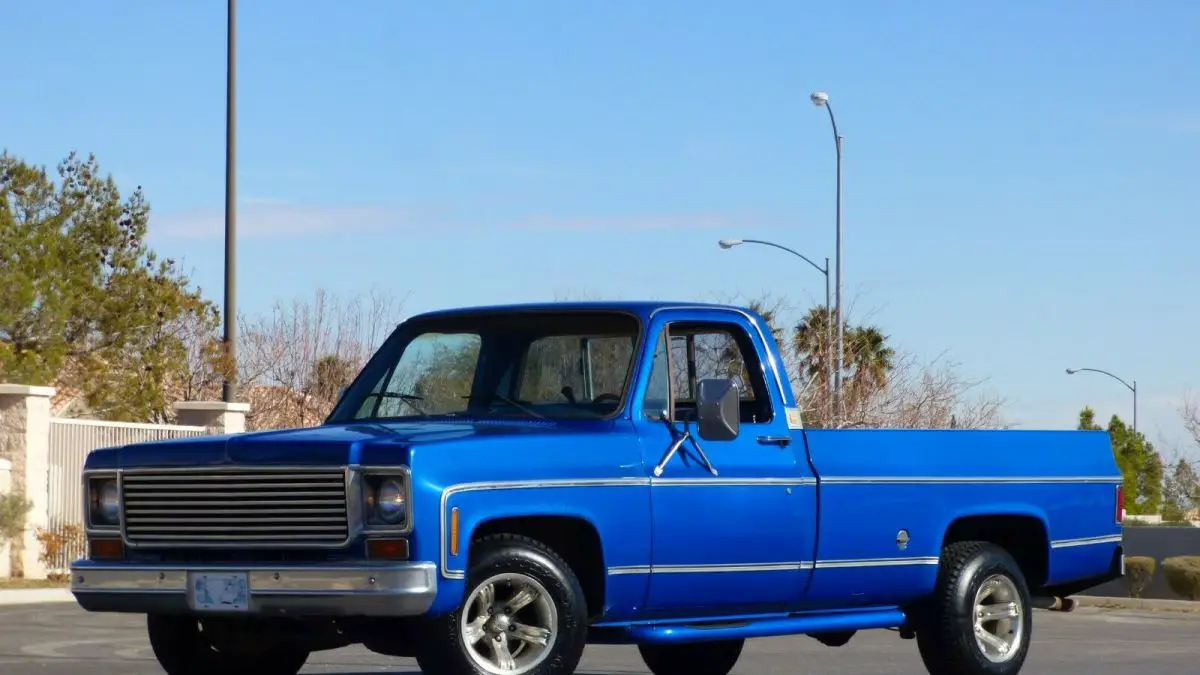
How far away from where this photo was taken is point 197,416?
1196 inches

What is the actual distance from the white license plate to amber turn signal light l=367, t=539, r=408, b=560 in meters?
0.60

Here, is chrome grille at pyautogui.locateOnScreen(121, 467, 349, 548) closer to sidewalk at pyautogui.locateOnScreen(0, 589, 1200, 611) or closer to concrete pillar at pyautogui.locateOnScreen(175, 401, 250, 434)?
sidewalk at pyautogui.locateOnScreen(0, 589, 1200, 611)

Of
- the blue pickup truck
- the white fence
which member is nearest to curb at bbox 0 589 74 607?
the white fence

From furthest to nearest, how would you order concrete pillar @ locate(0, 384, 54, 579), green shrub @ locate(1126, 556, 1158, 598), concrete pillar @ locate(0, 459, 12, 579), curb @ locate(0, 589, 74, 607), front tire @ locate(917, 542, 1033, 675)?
green shrub @ locate(1126, 556, 1158, 598)
concrete pillar @ locate(0, 384, 54, 579)
concrete pillar @ locate(0, 459, 12, 579)
curb @ locate(0, 589, 74, 607)
front tire @ locate(917, 542, 1033, 675)

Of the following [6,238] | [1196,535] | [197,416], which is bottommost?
[1196,535]

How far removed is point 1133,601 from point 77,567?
24.5 m

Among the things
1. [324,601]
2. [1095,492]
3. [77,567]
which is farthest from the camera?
[1095,492]

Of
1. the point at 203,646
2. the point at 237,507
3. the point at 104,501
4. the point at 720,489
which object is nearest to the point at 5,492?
the point at 203,646

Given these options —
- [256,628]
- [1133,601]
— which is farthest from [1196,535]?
[256,628]

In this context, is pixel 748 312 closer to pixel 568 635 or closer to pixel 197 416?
pixel 568 635

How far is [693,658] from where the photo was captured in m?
12.9

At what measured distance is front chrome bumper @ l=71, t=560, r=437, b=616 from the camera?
8922 millimetres

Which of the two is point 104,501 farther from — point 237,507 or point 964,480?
Result: point 964,480

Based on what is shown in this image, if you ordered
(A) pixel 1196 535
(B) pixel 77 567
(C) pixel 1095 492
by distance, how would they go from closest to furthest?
(B) pixel 77 567, (C) pixel 1095 492, (A) pixel 1196 535
